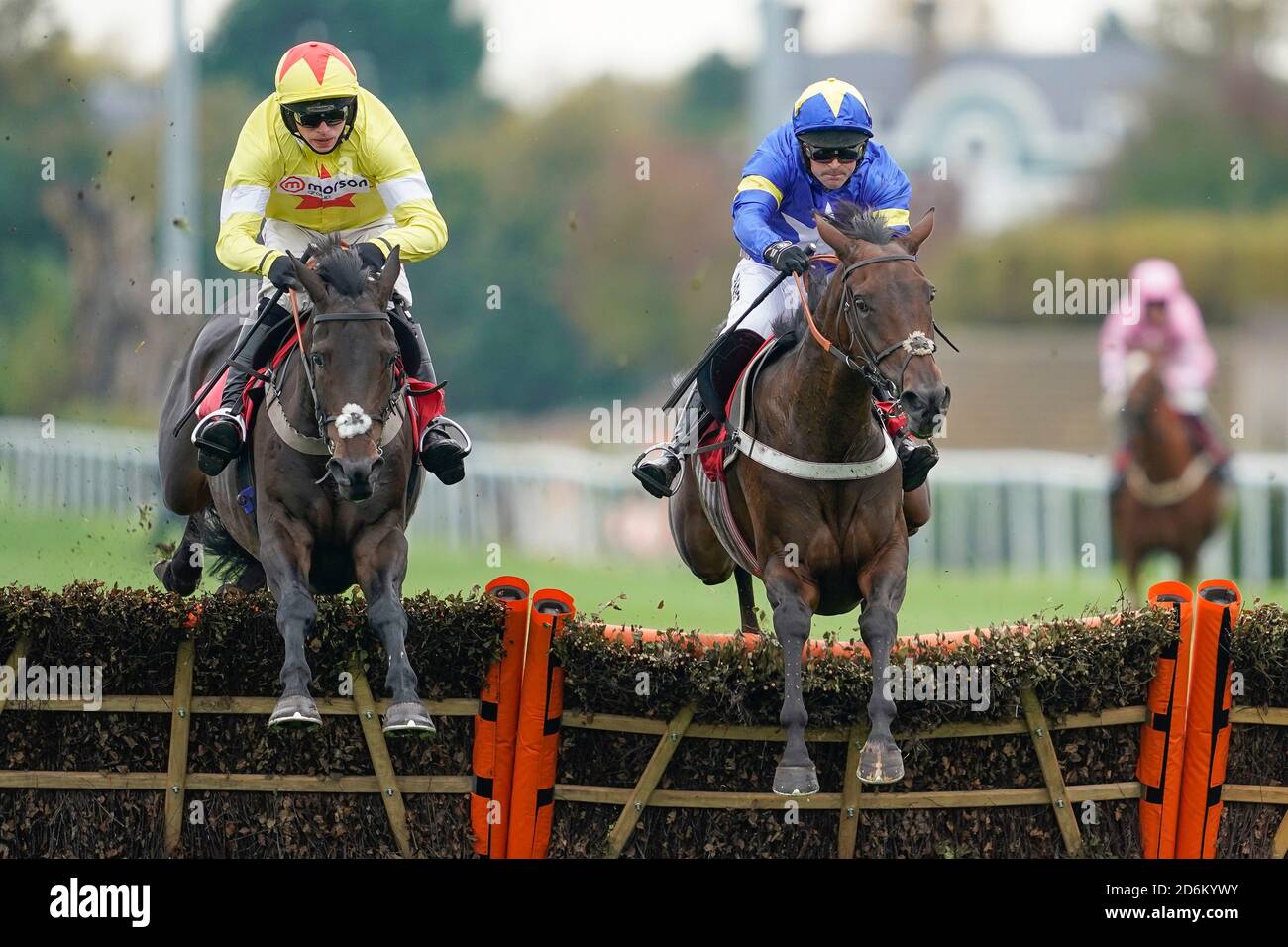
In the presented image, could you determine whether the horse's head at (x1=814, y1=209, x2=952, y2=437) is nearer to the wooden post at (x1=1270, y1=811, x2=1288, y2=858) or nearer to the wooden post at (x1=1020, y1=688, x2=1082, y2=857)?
the wooden post at (x1=1020, y1=688, x2=1082, y2=857)

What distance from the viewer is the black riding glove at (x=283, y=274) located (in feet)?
20.7

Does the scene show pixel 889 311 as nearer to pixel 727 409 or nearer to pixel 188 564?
pixel 727 409

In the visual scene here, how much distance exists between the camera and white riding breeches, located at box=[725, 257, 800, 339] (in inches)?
283

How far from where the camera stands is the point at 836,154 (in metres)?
6.93

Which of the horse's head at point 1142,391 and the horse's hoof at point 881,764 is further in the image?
the horse's head at point 1142,391

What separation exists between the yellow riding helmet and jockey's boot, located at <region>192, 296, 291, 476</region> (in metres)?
0.74

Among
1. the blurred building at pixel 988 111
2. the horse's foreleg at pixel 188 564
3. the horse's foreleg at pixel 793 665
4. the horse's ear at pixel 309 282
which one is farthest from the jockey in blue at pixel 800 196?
the blurred building at pixel 988 111

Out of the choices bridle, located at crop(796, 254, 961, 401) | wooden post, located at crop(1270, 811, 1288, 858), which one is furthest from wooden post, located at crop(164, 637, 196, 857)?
wooden post, located at crop(1270, 811, 1288, 858)

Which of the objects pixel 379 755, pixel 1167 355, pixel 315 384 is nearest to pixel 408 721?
pixel 379 755

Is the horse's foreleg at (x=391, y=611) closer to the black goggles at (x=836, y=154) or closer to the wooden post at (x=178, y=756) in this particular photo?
the wooden post at (x=178, y=756)

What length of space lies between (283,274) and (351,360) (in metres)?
0.45

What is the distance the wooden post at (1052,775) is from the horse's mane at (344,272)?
8.27 ft

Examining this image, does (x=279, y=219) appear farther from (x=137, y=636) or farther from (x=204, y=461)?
(x=137, y=636)
